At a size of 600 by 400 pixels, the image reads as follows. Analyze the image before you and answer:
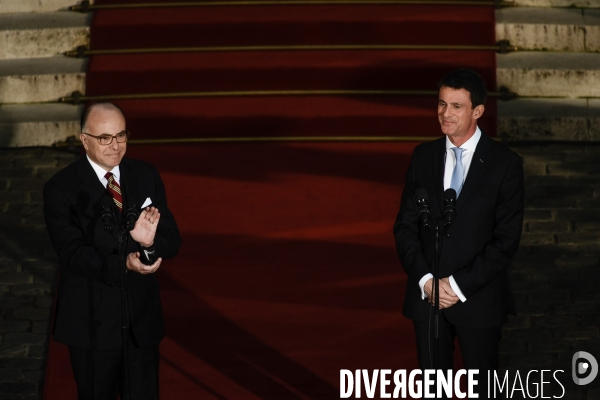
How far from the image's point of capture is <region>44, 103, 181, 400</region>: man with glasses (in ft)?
12.5

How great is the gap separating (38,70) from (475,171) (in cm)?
480

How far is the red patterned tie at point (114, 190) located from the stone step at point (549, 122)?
3924mm

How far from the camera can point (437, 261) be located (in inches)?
144

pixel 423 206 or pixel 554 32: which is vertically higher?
pixel 554 32

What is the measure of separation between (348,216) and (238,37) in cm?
210

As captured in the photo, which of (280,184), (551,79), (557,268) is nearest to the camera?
(557,268)

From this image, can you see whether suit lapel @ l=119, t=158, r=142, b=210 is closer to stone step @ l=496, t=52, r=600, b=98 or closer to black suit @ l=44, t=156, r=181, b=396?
black suit @ l=44, t=156, r=181, b=396

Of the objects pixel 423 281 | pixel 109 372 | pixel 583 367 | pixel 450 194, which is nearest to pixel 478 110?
pixel 450 194

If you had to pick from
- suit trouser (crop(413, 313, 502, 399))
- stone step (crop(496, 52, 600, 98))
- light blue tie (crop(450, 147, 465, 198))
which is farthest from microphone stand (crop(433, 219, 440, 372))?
stone step (crop(496, 52, 600, 98))

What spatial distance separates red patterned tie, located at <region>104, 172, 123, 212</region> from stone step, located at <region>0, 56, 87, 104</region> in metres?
3.93

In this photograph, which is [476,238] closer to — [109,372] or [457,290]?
[457,290]

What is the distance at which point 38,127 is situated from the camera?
7.39 meters

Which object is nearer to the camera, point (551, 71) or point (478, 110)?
point (478, 110)

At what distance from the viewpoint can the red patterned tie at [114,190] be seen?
3.89 metres
